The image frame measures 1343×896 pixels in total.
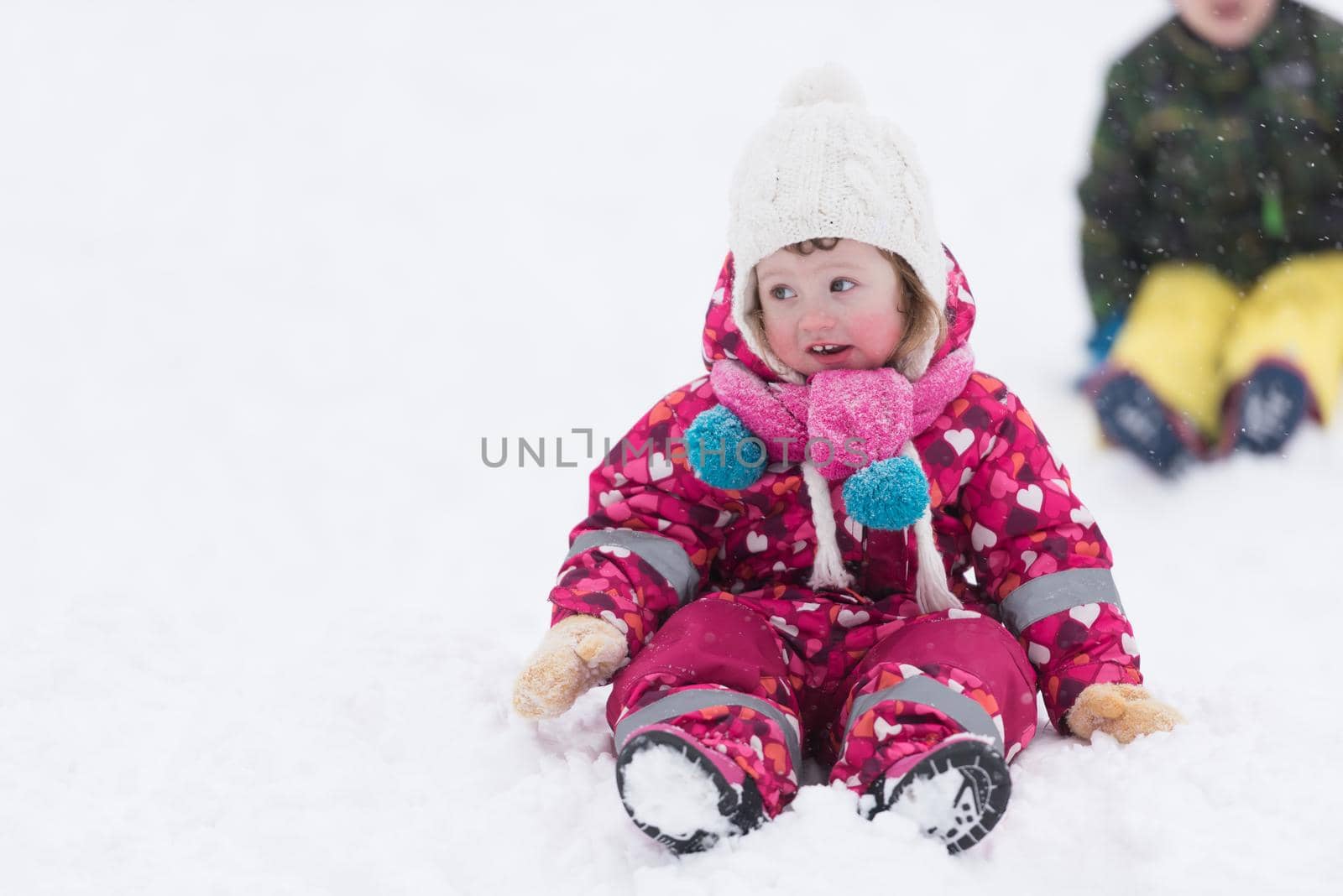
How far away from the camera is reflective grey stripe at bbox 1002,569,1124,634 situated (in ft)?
5.49

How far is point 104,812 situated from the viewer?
5.02ft

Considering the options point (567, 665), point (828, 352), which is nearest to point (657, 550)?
point (567, 665)

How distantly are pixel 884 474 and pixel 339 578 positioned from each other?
1.40m

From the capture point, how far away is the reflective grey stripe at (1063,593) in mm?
1675

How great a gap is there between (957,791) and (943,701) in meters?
0.13

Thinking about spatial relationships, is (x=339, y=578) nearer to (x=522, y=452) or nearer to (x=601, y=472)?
(x=522, y=452)

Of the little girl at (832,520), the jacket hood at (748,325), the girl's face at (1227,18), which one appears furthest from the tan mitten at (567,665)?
the girl's face at (1227,18)

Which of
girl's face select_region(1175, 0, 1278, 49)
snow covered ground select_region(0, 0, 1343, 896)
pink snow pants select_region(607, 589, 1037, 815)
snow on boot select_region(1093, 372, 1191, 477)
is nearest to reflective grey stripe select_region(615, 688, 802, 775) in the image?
pink snow pants select_region(607, 589, 1037, 815)

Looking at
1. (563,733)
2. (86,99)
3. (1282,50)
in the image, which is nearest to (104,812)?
(563,733)

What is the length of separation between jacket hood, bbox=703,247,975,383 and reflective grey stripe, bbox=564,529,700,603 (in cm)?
26

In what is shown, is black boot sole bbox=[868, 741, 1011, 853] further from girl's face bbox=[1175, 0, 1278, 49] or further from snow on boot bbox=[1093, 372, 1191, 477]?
girl's face bbox=[1175, 0, 1278, 49]

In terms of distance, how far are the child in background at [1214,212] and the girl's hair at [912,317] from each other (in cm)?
127

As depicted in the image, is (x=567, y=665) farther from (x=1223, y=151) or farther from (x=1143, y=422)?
(x=1223, y=151)

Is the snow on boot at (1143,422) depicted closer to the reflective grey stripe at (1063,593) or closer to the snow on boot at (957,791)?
the reflective grey stripe at (1063,593)
